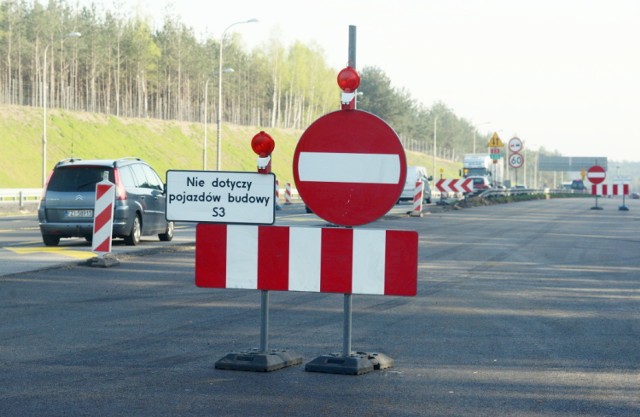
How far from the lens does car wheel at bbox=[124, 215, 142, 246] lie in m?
20.8

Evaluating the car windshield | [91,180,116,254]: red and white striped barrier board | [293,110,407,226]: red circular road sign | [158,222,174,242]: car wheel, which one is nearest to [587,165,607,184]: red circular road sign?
[158,222,174,242]: car wheel

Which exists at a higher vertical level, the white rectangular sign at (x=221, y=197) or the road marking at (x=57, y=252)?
the white rectangular sign at (x=221, y=197)

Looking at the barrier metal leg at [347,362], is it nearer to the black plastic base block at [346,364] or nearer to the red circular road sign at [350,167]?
the black plastic base block at [346,364]

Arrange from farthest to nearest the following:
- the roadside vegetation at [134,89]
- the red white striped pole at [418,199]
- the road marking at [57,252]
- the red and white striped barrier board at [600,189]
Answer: the roadside vegetation at [134,89] → the red and white striped barrier board at [600,189] → the red white striped pole at [418,199] → the road marking at [57,252]

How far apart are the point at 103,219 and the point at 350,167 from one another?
922 cm

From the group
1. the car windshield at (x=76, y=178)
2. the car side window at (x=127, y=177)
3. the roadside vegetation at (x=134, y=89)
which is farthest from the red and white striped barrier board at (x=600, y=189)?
the roadside vegetation at (x=134, y=89)

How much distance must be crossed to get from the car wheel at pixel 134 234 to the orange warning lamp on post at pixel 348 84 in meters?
13.3

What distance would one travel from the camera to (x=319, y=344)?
909 cm

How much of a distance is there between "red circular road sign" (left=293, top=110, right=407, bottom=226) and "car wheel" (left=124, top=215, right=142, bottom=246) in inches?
520

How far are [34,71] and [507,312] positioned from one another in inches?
4053

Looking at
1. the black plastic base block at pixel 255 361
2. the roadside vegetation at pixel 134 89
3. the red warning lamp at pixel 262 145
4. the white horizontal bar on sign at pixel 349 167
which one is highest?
the roadside vegetation at pixel 134 89

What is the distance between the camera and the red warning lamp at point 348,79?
313 inches

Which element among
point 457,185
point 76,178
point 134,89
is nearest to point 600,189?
point 457,185

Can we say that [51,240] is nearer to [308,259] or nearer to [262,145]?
[262,145]
